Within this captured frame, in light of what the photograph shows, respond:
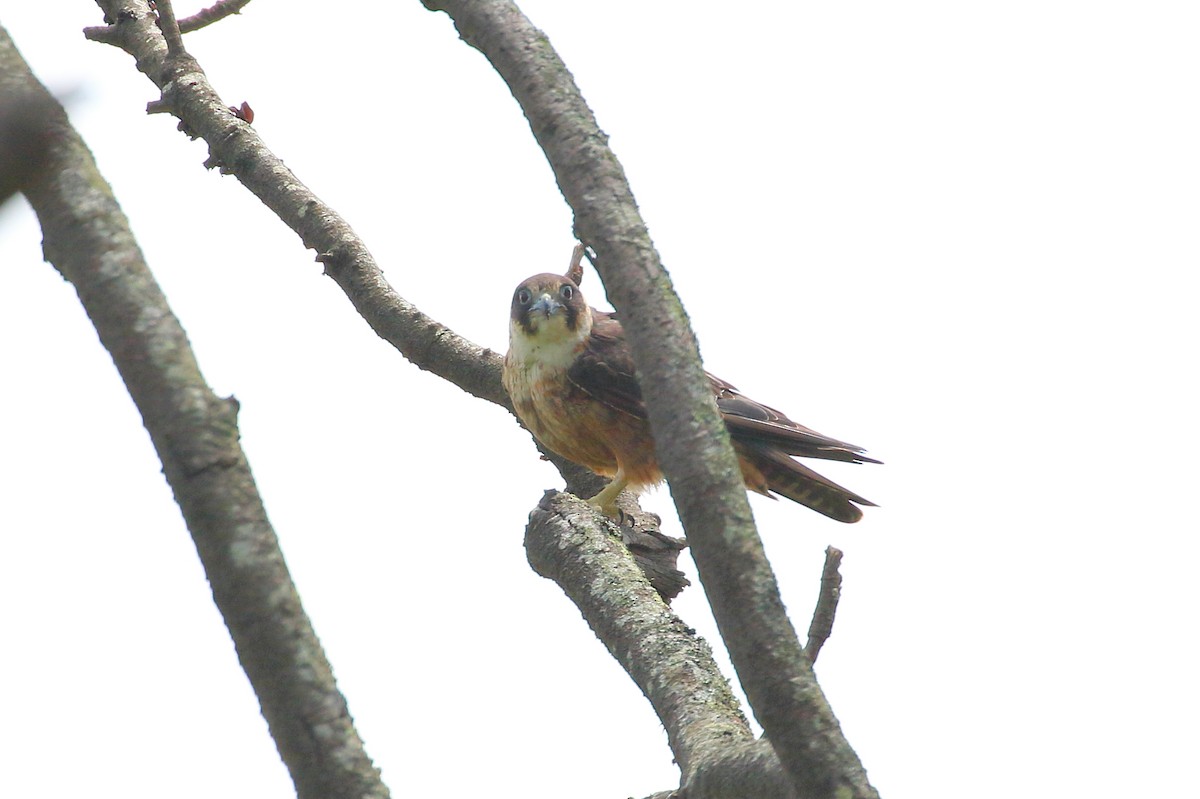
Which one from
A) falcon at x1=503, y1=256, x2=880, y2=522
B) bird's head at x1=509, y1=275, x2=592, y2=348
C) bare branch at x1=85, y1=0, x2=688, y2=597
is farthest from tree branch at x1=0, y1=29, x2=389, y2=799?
bird's head at x1=509, y1=275, x2=592, y2=348

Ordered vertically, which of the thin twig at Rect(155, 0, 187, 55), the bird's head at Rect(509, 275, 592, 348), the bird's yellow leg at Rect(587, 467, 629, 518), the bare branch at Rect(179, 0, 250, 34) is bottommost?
the bird's yellow leg at Rect(587, 467, 629, 518)

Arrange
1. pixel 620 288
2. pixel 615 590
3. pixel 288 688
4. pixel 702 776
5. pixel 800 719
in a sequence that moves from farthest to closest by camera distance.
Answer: pixel 615 590 → pixel 702 776 → pixel 620 288 → pixel 800 719 → pixel 288 688

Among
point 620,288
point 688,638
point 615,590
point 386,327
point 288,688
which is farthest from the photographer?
point 386,327

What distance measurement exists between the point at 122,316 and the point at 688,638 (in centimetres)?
184

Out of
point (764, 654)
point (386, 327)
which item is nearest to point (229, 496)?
point (764, 654)

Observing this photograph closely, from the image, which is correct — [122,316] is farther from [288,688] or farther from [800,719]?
[800,719]

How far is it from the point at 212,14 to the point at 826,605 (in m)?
3.48

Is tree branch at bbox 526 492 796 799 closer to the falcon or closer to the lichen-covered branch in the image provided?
the lichen-covered branch

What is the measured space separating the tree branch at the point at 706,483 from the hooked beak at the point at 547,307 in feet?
9.70

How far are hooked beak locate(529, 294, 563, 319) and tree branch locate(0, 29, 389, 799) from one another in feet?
11.4

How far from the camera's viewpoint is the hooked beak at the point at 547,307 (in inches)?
197

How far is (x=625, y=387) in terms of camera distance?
16.3 ft

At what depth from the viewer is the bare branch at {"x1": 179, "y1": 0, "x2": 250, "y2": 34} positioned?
4.41 meters

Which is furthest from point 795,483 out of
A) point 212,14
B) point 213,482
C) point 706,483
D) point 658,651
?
point 213,482
